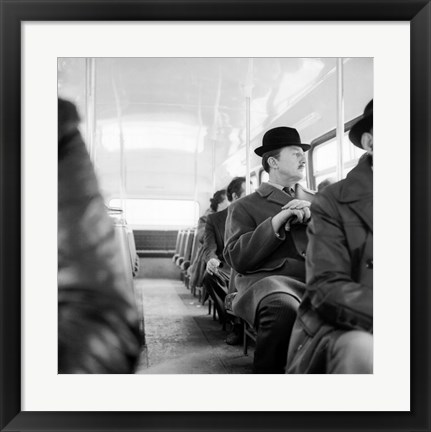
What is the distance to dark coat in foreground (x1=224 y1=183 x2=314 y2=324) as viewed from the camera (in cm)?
177

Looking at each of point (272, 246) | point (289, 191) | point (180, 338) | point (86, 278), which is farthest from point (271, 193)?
point (86, 278)

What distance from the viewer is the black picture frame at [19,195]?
5.58 ft

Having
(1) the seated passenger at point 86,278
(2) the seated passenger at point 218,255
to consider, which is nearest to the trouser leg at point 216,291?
(2) the seated passenger at point 218,255

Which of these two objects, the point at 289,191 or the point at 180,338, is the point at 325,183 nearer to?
the point at 289,191

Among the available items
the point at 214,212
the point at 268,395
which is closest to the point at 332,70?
the point at 214,212

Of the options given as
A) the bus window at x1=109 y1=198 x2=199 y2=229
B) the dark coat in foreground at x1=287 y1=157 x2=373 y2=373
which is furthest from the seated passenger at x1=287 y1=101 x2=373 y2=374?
the bus window at x1=109 y1=198 x2=199 y2=229

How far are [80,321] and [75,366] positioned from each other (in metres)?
0.17

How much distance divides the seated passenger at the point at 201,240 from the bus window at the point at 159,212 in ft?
0.17

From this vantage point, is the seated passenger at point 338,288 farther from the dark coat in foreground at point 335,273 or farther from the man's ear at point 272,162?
the man's ear at point 272,162

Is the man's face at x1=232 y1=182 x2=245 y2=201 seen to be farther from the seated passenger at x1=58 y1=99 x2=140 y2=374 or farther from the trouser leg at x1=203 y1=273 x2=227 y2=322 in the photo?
the seated passenger at x1=58 y1=99 x2=140 y2=374

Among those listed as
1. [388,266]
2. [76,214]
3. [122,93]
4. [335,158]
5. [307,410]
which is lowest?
[307,410]

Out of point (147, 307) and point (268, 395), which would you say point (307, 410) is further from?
point (147, 307)

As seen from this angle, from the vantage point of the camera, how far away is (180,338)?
1804 mm

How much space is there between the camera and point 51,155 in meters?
1.75
